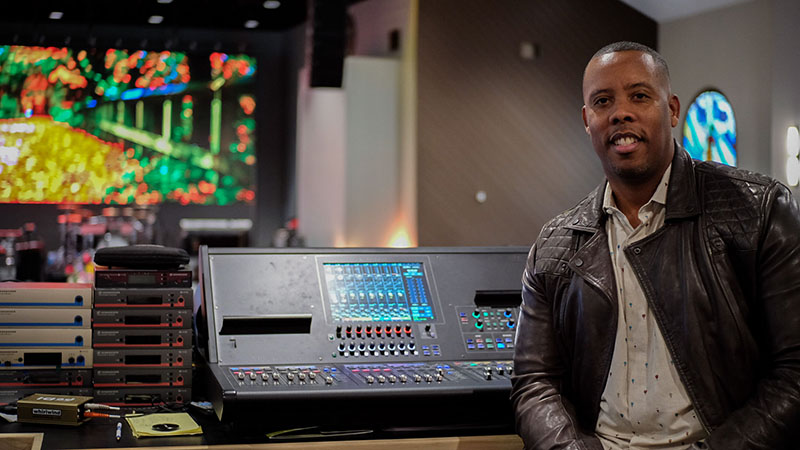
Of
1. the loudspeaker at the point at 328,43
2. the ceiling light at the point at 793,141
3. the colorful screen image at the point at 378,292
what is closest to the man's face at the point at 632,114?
the colorful screen image at the point at 378,292

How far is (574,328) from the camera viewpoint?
1.93m

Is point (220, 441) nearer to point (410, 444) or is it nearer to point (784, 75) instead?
point (410, 444)

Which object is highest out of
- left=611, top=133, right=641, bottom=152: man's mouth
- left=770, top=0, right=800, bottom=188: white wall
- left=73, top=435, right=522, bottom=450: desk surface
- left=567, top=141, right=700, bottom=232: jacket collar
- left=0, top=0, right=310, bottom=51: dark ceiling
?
left=0, top=0, right=310, bottom=51: dark ceiling

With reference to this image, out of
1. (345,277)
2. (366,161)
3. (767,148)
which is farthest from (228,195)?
(345,277)

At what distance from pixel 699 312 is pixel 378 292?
102 centimetres

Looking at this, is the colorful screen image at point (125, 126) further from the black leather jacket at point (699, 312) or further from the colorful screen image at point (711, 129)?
the black leather jacket at point (699, 312)

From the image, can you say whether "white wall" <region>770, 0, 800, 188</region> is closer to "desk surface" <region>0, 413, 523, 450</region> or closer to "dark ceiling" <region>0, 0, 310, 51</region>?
"dark ceiling" <region>0, 0, 310, 51</region>

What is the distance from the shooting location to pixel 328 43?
8.14m

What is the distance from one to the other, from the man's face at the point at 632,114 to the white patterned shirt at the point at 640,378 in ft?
0.26

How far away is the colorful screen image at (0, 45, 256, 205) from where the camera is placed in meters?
11.6

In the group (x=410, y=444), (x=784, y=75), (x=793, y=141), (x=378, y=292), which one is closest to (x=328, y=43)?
(x=784, y=75)

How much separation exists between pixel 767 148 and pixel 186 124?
7.58m

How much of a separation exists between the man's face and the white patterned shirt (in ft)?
0.26

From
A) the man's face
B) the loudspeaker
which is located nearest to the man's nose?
the man's face
